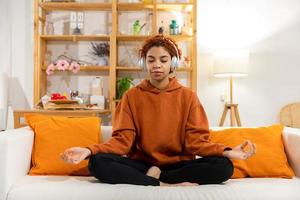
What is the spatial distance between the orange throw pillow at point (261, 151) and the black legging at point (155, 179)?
0.26m

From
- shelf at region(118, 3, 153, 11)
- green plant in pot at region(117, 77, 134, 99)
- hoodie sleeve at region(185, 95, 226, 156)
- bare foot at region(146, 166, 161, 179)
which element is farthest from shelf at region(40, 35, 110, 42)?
bare foot at region(146, 166, 161, 179)

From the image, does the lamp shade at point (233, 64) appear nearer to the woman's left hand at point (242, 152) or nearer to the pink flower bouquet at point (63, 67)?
the pink flower bouquet at point (63, 67)

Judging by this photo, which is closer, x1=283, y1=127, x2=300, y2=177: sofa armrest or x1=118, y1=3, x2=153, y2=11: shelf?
x1=283, y1=127, x2=300, y2=177: sofa armrest

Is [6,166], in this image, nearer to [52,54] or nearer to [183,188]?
[183,188]

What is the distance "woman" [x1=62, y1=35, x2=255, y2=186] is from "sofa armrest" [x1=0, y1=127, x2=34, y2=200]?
28 cm

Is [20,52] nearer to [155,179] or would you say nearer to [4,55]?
[4,55]

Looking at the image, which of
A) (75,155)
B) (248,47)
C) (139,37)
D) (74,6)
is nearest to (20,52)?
(74,6)

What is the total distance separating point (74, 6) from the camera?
391 cm

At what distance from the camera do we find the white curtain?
388cm

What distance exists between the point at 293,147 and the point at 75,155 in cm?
112

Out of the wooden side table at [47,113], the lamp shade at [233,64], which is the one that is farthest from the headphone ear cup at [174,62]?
the lamp shade at [233,64]

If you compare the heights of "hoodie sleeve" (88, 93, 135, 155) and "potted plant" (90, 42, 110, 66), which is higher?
"potted plant" (90, 42, 110, 66)

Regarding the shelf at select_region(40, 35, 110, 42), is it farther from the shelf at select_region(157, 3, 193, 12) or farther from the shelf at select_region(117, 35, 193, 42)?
the shelf at select_region(157, 3, 193, 12)

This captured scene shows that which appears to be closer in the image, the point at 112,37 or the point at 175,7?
the point at 112,37
